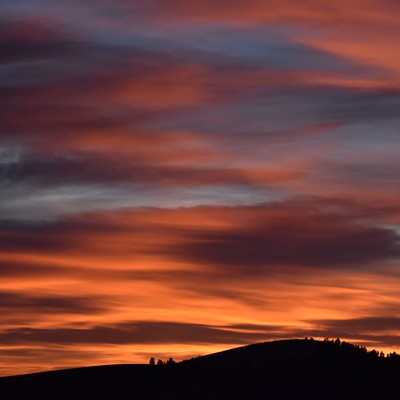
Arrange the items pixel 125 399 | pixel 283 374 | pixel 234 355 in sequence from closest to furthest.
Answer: pixel 125 399, pixel 283 374, pixel 234 355

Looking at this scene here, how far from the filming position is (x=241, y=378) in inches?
2192

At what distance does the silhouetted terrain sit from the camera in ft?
176

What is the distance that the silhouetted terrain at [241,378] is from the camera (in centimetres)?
5359

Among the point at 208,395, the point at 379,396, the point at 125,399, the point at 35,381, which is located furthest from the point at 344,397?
the point at 35,381

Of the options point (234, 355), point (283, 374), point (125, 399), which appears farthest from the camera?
point (234, 355)

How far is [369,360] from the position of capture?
58.9 metres

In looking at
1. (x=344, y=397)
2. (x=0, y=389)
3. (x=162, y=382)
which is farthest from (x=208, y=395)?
(x=0, y=389)

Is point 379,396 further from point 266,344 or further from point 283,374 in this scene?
point 266,344

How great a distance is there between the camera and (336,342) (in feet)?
200

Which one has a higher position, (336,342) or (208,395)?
(336,342)

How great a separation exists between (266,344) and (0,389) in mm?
15135

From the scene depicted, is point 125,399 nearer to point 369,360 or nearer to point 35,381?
point 35,381

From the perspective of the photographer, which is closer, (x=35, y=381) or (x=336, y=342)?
(x=35, y=381)

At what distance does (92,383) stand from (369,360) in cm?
1435
